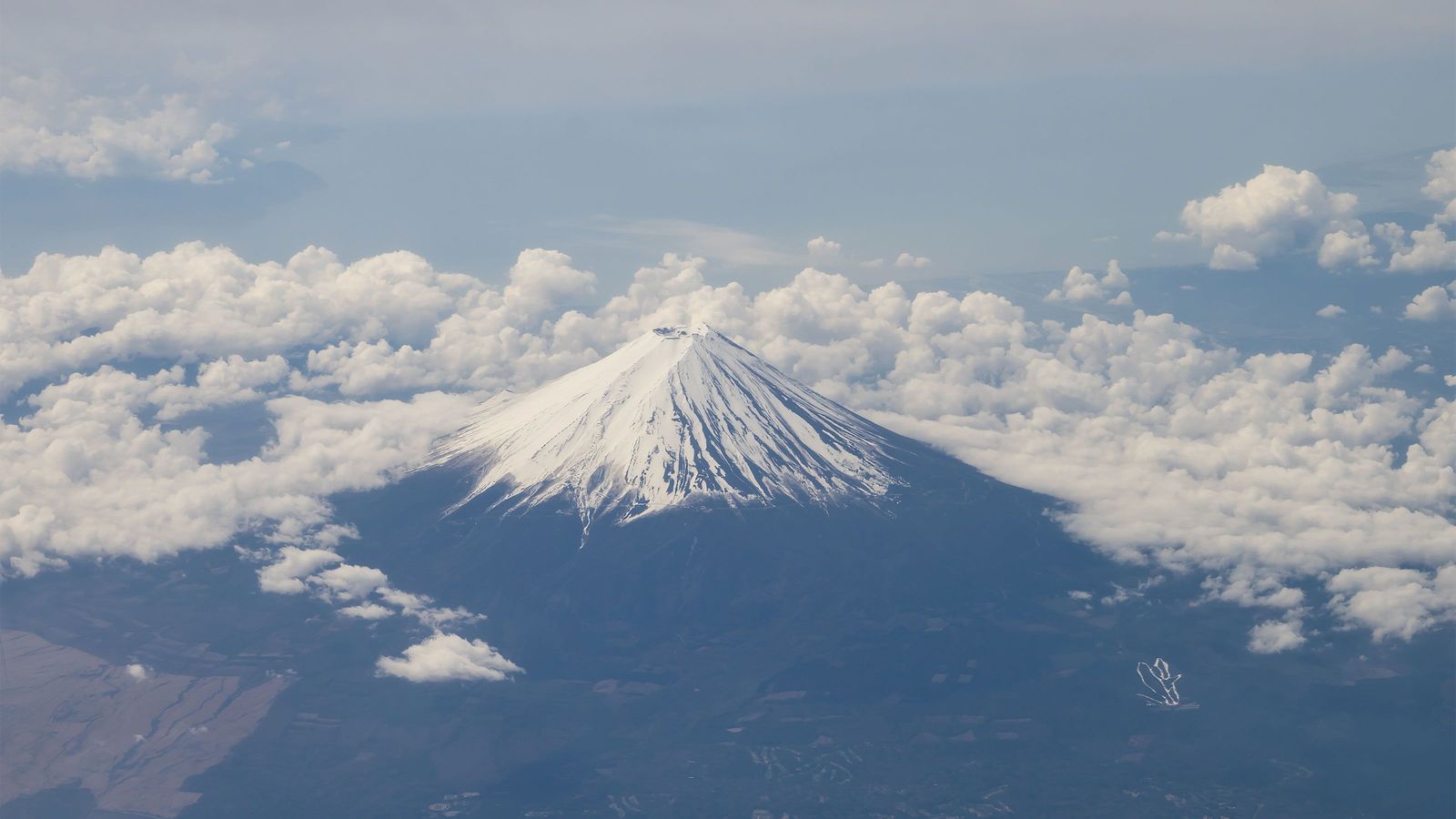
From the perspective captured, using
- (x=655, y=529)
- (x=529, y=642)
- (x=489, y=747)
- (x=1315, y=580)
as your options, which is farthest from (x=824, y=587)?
(x=1315, y=580)

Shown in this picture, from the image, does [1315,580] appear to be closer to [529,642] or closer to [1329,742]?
[1329,742]

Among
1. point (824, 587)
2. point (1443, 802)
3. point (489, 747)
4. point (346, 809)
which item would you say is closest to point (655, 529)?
point (824, 587)

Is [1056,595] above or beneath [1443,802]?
above

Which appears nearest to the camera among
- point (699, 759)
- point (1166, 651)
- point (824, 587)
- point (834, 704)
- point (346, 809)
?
point (346, 809)

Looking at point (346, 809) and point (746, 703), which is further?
point (746, 703)

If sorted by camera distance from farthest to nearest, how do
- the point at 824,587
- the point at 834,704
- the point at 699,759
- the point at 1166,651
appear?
1. the point at 824,587
2. the point at 1166,651
3. the point at 834,704
4. the point at 699,759

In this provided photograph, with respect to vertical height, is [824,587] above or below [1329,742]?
above

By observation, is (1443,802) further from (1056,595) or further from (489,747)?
(489,747)

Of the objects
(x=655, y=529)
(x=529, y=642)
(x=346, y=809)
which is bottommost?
(x=346, y=809)

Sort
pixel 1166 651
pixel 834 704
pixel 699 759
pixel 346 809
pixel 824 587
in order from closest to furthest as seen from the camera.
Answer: pixel 346 809 → pixel 699 759 → pixel 834 704 → pixel 1166 651 → pixel 824 587
